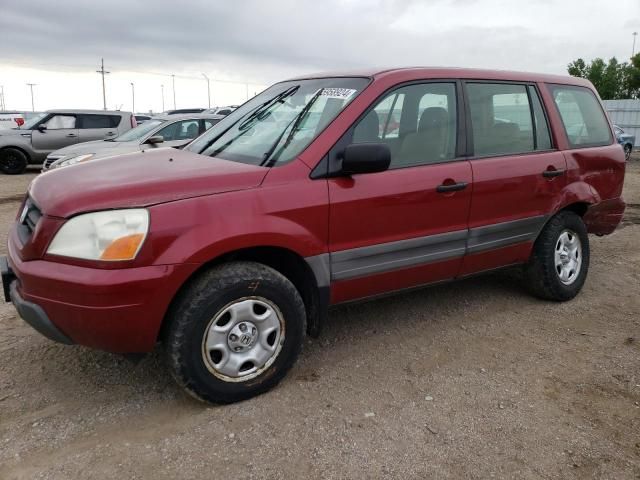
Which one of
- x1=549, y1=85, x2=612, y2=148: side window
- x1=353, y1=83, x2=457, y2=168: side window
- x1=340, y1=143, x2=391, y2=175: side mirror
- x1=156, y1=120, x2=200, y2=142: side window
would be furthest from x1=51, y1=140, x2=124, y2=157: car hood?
x1=340, y1=143, x2=391, y2=175: side mirror

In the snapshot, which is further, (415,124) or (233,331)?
(415,124)

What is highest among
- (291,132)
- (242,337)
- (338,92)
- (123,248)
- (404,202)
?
(338,92)

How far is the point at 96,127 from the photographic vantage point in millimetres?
13586

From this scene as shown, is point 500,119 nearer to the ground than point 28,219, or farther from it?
farther from it

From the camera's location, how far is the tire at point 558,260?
4242 millimetres

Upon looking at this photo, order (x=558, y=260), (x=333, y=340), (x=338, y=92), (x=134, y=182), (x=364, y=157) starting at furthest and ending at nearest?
(x=558, y=260), (x=333, y=340), (x=338, y=92), (x=364, y=157), (x=134, y=182)

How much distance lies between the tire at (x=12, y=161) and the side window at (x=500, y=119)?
12773mm

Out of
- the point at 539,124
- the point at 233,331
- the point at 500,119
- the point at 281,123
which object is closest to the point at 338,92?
the point at 281,123

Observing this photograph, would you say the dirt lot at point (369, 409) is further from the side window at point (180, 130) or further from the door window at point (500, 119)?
the side window at point (180, 130)

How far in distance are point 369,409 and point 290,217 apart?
3.57 feet

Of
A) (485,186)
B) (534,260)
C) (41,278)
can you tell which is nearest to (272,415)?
(41,278)

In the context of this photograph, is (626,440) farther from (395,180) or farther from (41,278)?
(41,278)

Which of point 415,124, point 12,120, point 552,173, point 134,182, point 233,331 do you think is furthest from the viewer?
point 12,120

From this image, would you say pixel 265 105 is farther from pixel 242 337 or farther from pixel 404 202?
pixel 242 337
